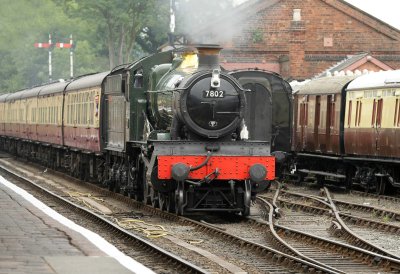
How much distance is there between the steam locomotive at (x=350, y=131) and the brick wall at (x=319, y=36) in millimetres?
18850

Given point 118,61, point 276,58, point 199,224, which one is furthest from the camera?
point 118,61

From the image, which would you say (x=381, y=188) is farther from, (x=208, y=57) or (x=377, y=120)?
(x=208, y=57)

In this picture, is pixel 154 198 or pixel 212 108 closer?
pixel 212 108

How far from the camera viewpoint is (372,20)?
164 ft

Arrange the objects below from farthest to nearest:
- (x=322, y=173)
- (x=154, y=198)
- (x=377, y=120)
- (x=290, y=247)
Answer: (x=322, y=173) < (x=377, y=120) < (x=154, y=198) < (x=290, y=247)

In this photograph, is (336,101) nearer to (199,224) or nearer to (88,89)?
(88,89)

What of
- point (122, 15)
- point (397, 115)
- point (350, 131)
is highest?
point (122, 15)

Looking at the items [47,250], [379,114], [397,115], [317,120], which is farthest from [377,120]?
[47,250]

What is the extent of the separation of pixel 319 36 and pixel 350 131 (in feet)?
82.3

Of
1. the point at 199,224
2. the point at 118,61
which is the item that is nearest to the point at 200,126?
the point at 199,224

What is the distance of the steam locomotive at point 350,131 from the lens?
23062 millimetres

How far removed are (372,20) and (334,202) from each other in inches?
1182

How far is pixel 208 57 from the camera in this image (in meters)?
17.4

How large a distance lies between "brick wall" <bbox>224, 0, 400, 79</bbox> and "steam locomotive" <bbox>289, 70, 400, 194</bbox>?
18.9m
